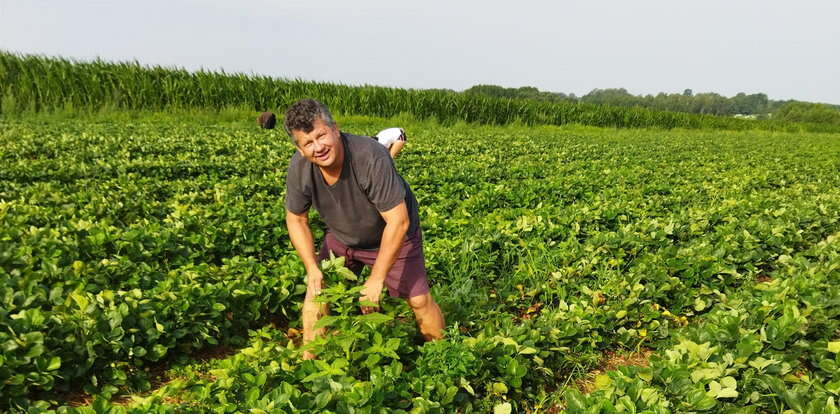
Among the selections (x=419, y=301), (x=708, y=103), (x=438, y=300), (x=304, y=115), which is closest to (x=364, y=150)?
(x=304, y=115)

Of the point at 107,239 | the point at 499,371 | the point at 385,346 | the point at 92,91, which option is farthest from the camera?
the point at 92,91

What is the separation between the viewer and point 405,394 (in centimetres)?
225

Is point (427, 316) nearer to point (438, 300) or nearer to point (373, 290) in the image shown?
point (373, 290)

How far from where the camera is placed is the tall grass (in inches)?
Result: 584

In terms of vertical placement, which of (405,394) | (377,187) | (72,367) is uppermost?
(377,187)

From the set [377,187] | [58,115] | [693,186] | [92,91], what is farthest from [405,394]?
[92,91]

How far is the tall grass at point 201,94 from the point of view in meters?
14.8

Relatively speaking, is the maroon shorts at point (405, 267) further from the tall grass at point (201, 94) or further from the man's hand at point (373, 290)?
the tall grass at point (201, 94)

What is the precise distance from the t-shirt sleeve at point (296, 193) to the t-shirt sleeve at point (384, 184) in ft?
1.40

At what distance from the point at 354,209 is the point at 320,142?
506mm

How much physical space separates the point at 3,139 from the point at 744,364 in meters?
10.8

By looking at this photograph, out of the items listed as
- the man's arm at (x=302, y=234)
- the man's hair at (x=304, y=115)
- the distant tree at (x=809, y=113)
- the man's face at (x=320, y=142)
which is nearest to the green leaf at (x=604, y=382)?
the man's arm at (x=302, y=234)

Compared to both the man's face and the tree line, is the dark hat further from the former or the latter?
the tree line

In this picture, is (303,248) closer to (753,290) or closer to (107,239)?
(107,239)
